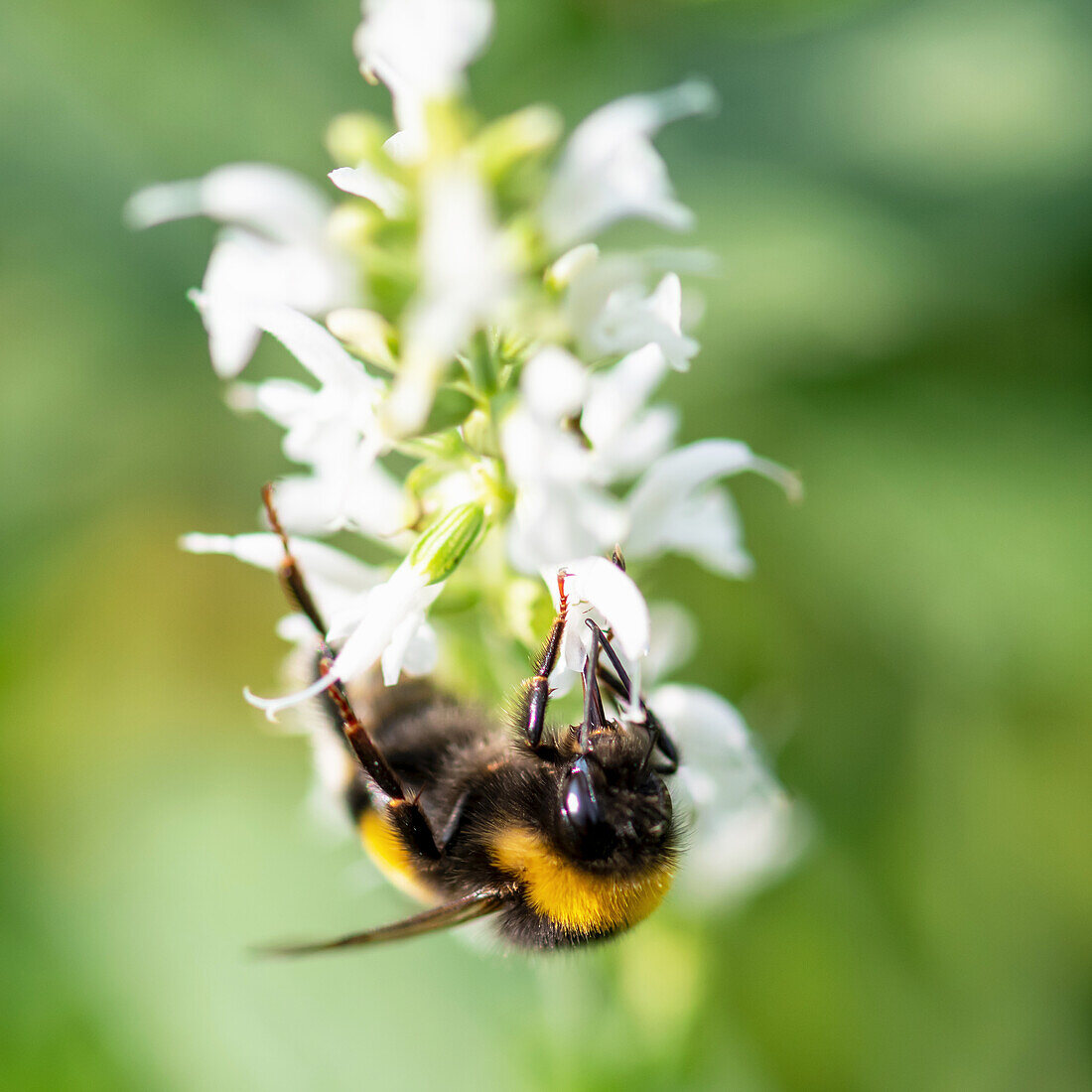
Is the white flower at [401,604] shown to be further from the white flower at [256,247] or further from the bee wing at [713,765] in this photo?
Result: the bee wing at [713,765]

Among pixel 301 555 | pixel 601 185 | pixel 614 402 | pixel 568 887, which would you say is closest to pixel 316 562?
pixel 301 555

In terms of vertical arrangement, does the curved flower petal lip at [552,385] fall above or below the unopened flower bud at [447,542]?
above

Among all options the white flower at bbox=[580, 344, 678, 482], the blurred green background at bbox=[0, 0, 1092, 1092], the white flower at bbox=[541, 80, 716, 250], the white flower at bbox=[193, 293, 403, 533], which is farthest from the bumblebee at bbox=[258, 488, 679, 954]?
the blurred green background at bbox=[0, 0, 1092, 1092]

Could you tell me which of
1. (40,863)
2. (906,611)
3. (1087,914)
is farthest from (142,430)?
(1087,914)

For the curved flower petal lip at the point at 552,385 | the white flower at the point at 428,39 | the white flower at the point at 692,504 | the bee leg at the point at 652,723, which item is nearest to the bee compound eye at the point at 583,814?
the bee leg at the point at 652,723

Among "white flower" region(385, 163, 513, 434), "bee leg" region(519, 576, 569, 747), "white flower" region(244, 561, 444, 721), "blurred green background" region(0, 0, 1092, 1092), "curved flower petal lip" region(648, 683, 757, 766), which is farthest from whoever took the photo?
"blurred green background" region(0, 0, 1092, 1092)

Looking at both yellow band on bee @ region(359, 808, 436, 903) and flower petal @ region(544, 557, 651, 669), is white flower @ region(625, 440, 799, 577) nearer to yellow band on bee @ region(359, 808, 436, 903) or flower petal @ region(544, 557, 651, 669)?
flower petal @ region(544, 557, 651, 669)

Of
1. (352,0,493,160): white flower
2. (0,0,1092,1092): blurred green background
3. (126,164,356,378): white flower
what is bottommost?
(0,0,1092,1092): blurred green background
